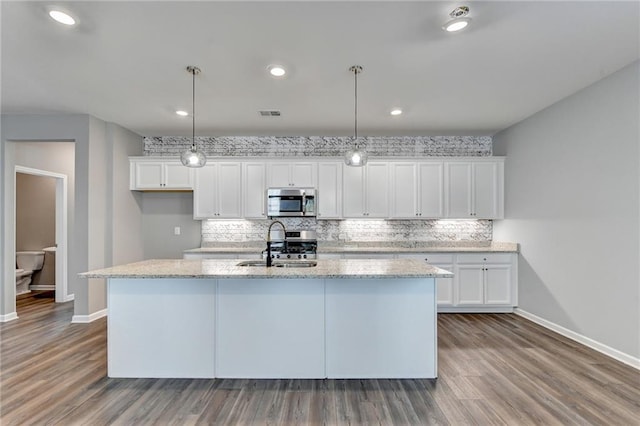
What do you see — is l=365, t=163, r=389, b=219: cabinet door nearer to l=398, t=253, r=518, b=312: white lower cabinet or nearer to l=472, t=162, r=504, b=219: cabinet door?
l=398, t=253, r=518, b=312: white lower cabinet

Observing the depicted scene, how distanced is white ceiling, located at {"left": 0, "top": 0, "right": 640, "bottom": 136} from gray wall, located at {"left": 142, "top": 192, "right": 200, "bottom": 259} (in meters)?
1.55

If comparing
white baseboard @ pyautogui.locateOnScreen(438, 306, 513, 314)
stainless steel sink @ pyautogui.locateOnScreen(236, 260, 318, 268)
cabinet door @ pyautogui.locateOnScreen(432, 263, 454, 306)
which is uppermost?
stainless steel sink @ pyautogui.locateOnScreen(236, 260, 318, 268)

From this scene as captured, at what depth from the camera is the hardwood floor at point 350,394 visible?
2.19m

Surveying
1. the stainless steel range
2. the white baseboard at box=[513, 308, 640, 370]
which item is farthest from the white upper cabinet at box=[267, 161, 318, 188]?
the white baseboard at box=[513, 308, 640, 370]

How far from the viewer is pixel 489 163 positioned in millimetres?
5047

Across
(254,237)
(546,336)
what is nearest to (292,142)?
(254,237)

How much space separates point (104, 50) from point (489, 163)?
5050mm

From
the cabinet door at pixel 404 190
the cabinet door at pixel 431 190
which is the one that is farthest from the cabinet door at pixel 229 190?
the cabinet door at pixel 431 190

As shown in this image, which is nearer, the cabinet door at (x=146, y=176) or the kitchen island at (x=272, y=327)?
the kitchen island at (x=272, y=327)

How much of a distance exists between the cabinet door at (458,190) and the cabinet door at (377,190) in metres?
0.95

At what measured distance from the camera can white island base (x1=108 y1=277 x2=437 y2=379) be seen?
2713 millimetres

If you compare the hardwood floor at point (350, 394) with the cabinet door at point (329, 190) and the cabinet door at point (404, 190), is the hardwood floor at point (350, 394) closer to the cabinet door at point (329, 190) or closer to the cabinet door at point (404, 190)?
the cabinet door at point (404, 190)

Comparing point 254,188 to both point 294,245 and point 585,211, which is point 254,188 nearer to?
point 294,245

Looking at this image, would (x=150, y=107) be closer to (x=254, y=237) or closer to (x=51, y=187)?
(x=254, y=237)
